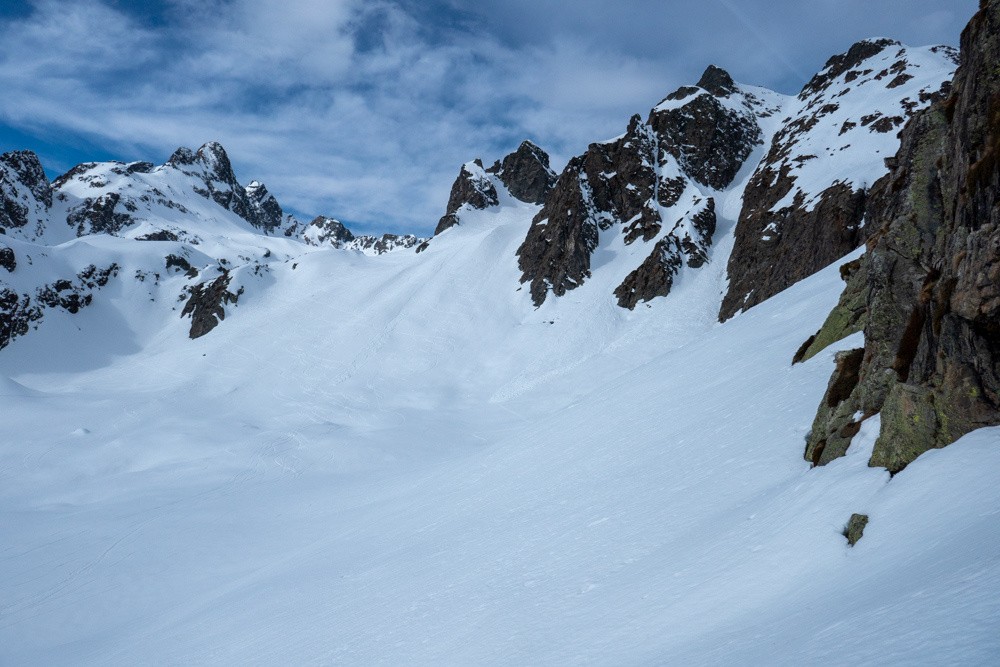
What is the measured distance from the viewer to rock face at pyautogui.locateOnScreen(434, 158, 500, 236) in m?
96.3

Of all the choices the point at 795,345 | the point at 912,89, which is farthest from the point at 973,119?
the point at 912,89

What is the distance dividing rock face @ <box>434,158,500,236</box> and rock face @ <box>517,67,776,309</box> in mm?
34931

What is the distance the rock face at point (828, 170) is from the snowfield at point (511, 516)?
5.20 m

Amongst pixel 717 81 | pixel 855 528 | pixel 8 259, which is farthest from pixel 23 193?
pixel 855 528

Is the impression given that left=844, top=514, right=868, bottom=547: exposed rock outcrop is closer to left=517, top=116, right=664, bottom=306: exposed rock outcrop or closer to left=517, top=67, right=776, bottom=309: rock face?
left=517, top=67, right=776, bottom=309: rock face

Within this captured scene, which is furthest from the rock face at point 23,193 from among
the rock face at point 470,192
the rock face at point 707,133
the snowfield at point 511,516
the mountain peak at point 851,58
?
the mountain peak at point 851,58

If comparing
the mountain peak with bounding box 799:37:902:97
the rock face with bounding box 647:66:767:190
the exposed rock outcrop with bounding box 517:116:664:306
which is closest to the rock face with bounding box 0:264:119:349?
the exposed rock outcrop with bounding box 517:116:664:306

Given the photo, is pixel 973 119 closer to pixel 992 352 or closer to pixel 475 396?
pixel 992 352

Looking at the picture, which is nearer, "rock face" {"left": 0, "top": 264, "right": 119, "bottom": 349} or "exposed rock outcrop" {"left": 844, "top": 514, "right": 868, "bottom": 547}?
"exposed rock outcrop" {"left": 844, "top": 514, "right": 868, "bottom": 547}

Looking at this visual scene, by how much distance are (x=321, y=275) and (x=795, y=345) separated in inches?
2803

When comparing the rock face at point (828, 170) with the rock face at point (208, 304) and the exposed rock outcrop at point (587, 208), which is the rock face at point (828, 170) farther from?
the rock face at point (208, 304)

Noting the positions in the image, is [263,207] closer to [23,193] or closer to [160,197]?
[160,197]

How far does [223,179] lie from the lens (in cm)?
17850

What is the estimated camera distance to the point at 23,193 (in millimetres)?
122000
